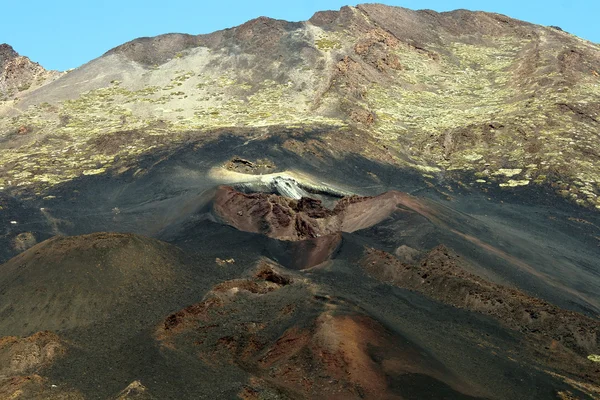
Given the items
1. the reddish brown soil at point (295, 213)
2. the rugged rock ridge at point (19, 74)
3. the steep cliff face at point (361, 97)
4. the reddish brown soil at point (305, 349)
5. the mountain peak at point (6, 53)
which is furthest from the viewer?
the mountain peak at point (6, 53)

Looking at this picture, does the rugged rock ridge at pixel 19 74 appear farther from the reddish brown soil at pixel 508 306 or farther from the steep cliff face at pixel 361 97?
the reddish brown soil at pixel 508 306

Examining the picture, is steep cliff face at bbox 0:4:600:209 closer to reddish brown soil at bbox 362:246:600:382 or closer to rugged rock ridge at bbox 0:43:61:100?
rugged rock ridge at bbox 0:43:61:100

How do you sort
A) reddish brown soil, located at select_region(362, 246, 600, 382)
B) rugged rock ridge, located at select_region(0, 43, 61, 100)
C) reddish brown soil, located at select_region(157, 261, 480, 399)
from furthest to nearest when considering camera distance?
rugged rock ridge, located at select_region(0, 43, 61, 100) < reddish brown soil, located at select_region(362, 246, 600, 382) < reddish brown soil, located at select_region(157, 261, 480, 399)

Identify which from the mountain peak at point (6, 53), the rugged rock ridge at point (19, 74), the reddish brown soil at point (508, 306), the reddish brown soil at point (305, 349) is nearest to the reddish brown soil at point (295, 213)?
the reddish brown soil at point (508, 306)

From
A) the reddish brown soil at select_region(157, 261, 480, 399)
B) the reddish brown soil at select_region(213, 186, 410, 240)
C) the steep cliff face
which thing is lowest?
the reddish brown soil at select_region(157, 261, 480, 399)

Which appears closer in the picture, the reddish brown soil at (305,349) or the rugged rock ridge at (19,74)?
the reddish brown soil at (305,349)

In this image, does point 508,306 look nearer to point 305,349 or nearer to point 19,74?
point 305,349

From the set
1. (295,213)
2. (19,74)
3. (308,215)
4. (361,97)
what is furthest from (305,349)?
(19,74)

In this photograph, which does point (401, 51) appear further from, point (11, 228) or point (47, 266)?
point (47, 266)

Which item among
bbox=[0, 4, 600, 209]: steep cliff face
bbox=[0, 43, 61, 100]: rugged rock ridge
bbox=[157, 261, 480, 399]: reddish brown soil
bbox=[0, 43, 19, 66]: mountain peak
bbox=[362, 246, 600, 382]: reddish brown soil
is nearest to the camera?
bbox=[157, 261, 480, 399]: reddish brown soil

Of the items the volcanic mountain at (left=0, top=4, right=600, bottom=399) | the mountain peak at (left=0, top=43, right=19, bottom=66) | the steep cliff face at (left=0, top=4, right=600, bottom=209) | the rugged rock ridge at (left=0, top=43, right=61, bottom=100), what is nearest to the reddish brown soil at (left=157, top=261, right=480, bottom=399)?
the volcanic mountain at (left=0, top=4, right=600, bottom=399)
